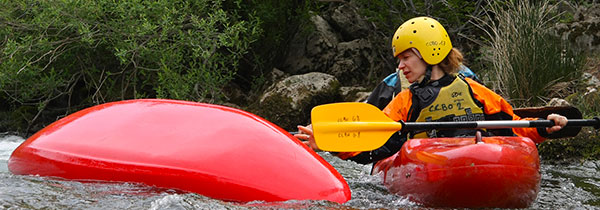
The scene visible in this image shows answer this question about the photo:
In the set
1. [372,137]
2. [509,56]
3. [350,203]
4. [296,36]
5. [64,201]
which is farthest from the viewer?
[296,36]

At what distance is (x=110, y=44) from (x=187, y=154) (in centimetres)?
498

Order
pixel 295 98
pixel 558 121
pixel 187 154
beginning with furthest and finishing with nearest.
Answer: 1. pixel 295 98
2. pixel 558 121
3. pixel 187 154

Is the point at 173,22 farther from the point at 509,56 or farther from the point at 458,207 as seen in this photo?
the point at 458,207

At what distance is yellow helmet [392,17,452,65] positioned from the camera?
3537 mm

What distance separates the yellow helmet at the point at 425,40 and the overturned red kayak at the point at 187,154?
3.26 ft

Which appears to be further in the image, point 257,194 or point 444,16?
point 444,16

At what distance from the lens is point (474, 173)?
8.90 ft

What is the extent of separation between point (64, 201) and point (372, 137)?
1389 millimetres

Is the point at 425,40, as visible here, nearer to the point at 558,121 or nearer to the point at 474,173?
the point at 558,121

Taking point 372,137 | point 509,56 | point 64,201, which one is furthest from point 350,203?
point 509,56

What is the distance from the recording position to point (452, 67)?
360 centimetres

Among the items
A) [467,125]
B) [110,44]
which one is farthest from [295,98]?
[467,125]

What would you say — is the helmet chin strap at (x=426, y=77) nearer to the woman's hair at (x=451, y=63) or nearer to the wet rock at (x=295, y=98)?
the woman's hair at (x=451, y=63)

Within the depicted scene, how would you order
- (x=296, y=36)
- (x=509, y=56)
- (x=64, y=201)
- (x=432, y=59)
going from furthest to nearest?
1. (x=296, y=36)
2. (x=509, y=56)
3. (x=432, y=59)
4. (x=64, y=201)
